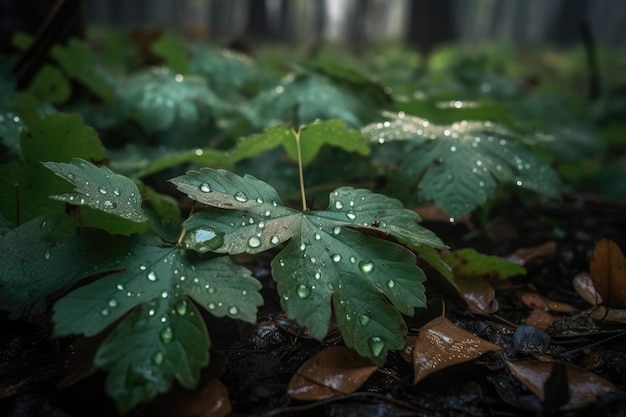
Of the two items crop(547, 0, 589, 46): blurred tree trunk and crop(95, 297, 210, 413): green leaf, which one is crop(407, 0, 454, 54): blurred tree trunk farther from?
crop(547, 0, 589, 46): blurred tree trunk

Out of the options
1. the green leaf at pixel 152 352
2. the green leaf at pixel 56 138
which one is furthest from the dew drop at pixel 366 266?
the green leaf at pixel 56 138

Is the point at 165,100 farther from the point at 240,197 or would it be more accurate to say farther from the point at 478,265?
the point at 478,265

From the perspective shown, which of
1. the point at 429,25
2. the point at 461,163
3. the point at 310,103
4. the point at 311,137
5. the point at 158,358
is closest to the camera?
the point at 158,358

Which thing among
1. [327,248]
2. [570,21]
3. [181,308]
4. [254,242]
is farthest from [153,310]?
[570,21]

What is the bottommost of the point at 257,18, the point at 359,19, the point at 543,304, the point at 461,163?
the point at 359,19

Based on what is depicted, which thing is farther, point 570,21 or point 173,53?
point 570,21

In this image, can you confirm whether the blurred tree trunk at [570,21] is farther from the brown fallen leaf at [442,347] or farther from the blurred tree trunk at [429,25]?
the brown fallen leaf at [442,347]

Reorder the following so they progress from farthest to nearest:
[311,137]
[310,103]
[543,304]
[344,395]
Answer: [310,103] → [311,137] → [543,304] → [344,395]

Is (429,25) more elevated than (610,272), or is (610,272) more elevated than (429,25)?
(610,272)
